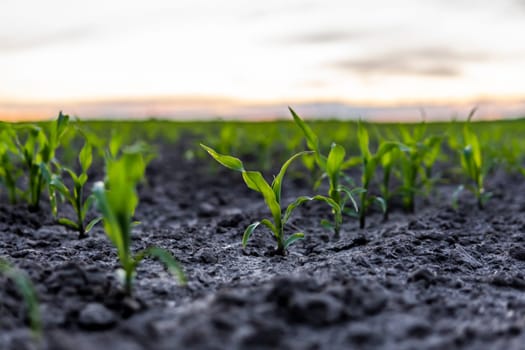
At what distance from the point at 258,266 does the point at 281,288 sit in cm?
70

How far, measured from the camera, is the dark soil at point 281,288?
4.28 ft

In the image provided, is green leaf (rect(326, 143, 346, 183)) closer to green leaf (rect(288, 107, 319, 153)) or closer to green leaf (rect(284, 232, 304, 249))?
green leaf (rect(288, 107, 319, 153))

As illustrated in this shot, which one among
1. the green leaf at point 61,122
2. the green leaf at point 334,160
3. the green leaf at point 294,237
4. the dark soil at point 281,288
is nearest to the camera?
the dark soil at point 281,288

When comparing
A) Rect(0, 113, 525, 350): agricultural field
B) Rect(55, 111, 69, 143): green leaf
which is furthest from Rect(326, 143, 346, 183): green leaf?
Rect(55, 111, 69, 143): green leaf

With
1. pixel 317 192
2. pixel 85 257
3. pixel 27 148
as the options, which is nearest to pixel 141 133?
pixel 317 192

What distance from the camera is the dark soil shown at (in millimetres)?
1305

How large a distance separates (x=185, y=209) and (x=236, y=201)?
0.41 metres

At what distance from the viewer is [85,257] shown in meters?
2.18

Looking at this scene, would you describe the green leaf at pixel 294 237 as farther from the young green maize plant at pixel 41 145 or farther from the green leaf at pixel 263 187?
the young green maize plant at pixel 41 145

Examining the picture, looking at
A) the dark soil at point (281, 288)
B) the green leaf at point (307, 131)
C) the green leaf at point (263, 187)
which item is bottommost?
the dark soil at point (281, 288)

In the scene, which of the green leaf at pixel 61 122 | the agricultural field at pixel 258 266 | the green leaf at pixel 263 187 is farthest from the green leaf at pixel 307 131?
the green leaf at pixel 61 122

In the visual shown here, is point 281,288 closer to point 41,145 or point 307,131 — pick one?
point 307,131

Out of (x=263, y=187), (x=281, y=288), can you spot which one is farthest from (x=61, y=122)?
(x=281, y=288)

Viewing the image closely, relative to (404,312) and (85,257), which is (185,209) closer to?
(85,257)
